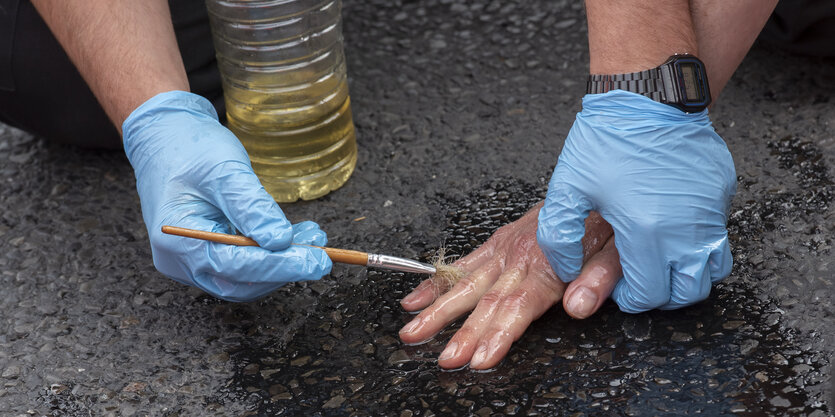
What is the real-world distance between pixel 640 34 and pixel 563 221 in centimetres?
53

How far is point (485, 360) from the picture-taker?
6.31 feet

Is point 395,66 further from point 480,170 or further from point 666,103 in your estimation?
point 666,103

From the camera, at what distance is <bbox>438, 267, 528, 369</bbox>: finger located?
6.37ft

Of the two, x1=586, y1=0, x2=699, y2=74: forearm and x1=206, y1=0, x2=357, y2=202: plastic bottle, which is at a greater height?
x1=586, y1=0, x2=699, y2=74: forearm

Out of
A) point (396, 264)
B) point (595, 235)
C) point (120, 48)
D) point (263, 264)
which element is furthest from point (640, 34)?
point (120, 48)

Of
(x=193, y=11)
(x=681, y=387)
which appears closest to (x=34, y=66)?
(x=193, y=11)

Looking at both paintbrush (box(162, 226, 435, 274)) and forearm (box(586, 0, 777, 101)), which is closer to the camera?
paintbrush (box(162, 226, 435, 274))

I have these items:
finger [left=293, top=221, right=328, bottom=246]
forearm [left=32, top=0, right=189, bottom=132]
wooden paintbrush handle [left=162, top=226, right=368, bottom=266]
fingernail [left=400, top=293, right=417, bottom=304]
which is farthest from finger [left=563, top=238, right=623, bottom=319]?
forearm [left=32, top=0, right=189, bottom=132]

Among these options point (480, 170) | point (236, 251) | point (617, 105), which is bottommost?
point (480, 170)

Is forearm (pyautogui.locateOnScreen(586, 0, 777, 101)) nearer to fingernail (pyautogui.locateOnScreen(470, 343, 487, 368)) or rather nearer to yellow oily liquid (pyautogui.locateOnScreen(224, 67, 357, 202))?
fingernail (pyautogui.locateOnScreen(470, 343, 487, 368))

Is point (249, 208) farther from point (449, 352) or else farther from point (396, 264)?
point (449, 352)

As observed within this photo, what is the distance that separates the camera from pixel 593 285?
6.61ft

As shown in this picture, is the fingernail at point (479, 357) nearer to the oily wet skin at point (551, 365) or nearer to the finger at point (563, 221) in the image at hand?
the oily wet skin at point (551, 365)

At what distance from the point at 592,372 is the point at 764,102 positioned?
1.51 m
